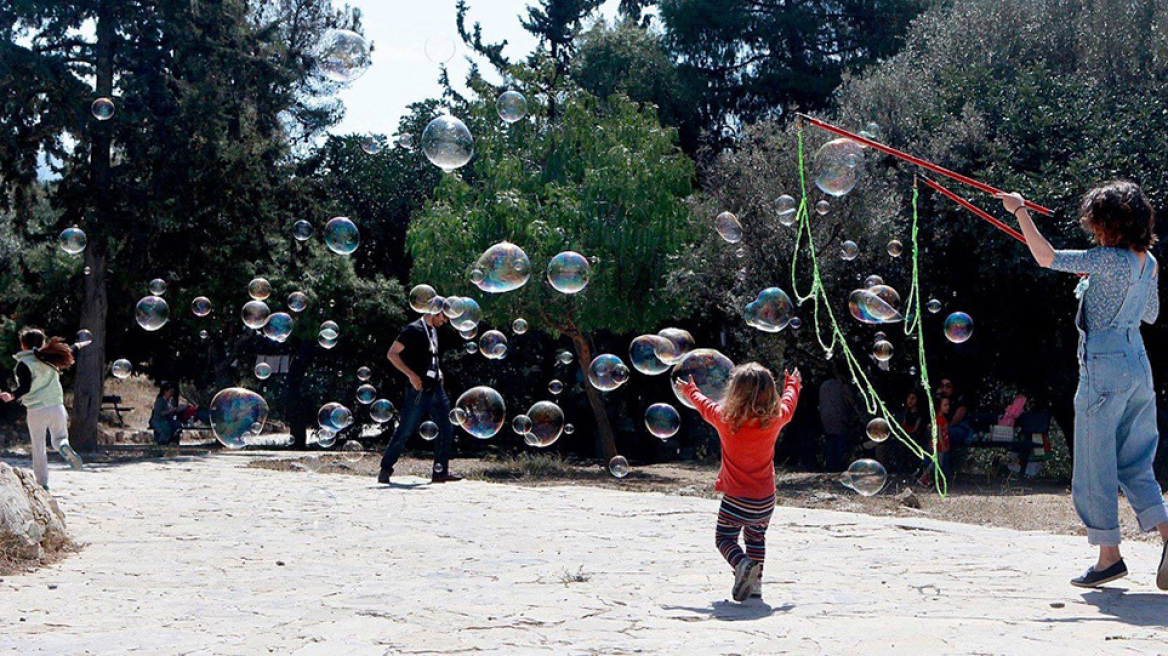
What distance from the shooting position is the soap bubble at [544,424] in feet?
38.6

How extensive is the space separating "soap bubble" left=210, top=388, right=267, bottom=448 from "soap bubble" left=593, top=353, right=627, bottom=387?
123 inches

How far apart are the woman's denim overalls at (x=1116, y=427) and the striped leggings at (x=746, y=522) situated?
1.50 metres

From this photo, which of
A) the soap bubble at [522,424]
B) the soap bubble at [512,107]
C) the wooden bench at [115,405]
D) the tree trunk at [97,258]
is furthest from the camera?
the wooden bench at [115,405]

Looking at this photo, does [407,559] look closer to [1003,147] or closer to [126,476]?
[126,476]

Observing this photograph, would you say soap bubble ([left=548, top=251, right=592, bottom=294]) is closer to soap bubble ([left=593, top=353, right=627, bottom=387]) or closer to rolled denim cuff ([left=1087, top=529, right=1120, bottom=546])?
soap bubble ([left=593, top=353, right=627, bottom=387])

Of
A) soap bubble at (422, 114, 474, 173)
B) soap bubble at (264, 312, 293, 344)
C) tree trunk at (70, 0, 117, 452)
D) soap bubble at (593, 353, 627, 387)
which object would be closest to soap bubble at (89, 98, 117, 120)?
tree trunk at (70, 0, 117, 452)

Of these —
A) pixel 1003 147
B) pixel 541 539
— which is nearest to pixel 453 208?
pixel 1003 147

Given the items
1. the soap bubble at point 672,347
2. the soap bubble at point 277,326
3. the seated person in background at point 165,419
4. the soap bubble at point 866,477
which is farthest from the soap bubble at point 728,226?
the seated person in background at point 165,419

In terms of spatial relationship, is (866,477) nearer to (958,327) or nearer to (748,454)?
(958,327)

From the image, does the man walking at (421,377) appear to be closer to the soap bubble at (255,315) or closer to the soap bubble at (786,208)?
the soap bubble at (255,315)

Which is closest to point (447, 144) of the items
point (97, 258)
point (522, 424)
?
point (522, 424)

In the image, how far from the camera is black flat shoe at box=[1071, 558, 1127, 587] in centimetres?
572

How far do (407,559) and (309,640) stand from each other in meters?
2.20

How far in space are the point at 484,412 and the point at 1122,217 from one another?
22.4 ft
